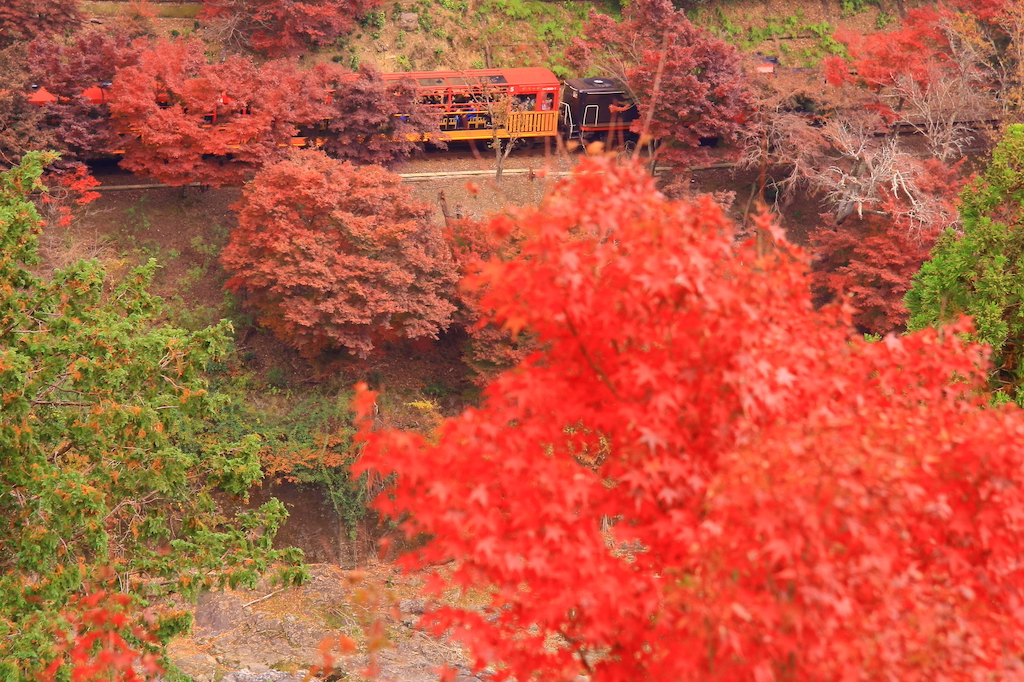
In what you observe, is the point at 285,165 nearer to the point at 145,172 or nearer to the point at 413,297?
the point at 413,297

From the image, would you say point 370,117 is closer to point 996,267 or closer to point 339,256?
point 339,256

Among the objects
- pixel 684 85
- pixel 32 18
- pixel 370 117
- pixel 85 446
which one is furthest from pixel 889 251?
pixel 32 18

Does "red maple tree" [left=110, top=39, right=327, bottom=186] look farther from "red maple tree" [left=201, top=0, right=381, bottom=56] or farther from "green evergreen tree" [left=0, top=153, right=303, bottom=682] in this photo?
"green evergreen tree" [left=0, top=153, right=303, bottom=682]

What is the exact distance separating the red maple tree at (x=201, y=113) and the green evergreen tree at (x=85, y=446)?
31.4ft

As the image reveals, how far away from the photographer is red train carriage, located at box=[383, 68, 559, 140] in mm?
24875

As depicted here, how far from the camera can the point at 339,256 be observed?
1823 centimetres

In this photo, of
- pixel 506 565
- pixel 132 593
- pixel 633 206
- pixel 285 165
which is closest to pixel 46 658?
pixel 132 593

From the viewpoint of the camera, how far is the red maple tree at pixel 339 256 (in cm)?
1814

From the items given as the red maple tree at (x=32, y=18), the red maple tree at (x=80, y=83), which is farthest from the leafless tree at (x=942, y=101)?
the red maple tree at (x=32, y=18)

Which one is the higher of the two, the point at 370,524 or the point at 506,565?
the point at 506,565

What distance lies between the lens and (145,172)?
22.9 meters

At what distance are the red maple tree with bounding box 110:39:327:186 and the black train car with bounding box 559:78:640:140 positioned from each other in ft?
26.7

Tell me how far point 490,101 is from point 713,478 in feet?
67.1

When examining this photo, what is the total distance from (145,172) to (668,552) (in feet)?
68.0
